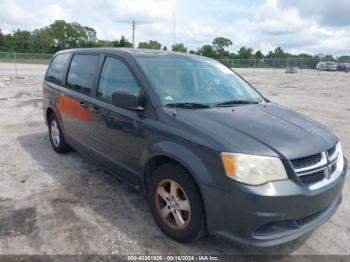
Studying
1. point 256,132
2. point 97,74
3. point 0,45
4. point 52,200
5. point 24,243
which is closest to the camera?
point 256,132

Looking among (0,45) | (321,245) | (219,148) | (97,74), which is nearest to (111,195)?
(97,74)

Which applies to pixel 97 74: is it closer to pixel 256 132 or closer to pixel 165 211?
pixel 165 211

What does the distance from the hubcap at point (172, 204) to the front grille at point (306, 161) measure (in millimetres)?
937

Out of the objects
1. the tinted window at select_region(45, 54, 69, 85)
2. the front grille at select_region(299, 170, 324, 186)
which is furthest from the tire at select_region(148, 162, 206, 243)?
the tinted window at select_region(45, 54, 69, 85)

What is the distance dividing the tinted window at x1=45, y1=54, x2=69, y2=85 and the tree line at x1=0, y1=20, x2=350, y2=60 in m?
61.9

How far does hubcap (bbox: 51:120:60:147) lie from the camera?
5432mm

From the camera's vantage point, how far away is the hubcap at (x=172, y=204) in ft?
9.42

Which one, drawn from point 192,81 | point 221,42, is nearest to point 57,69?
point 192,81

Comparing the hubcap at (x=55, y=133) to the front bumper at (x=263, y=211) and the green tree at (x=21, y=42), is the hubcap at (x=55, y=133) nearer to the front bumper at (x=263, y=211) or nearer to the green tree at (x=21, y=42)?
the front bumper at (x=263, y=211)

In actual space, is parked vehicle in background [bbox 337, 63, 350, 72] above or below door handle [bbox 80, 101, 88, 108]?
above

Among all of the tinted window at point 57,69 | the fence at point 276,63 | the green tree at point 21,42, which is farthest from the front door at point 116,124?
the green tree at point 21,42

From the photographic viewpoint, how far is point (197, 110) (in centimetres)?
312

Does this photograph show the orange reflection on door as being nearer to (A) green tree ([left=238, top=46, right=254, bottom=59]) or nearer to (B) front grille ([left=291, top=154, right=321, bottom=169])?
(B) front grille ([left=291, top=154, right=321, bottom=169])

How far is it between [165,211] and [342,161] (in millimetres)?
1794
